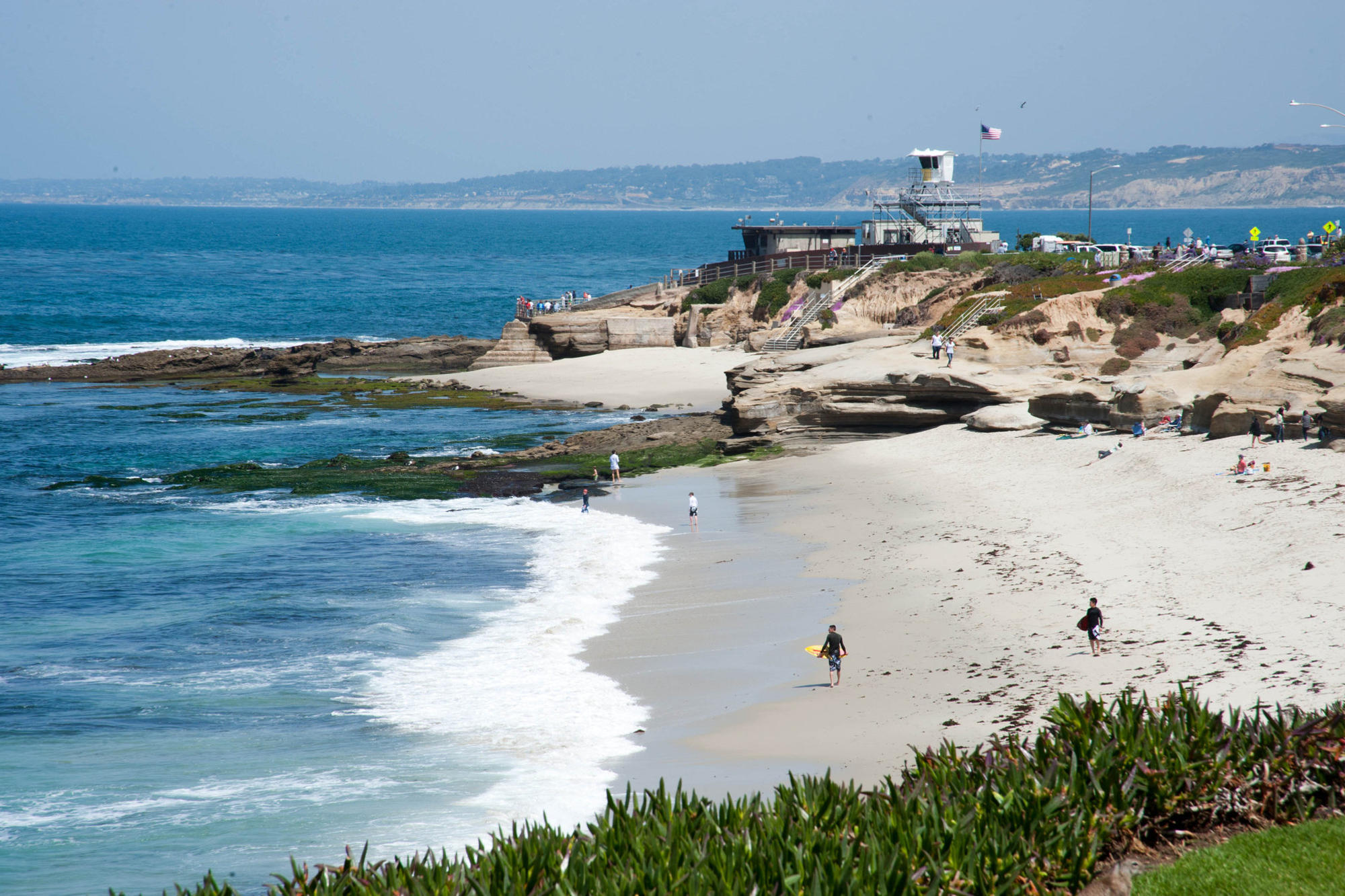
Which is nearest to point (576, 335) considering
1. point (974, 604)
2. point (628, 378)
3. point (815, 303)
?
point (628, 378)

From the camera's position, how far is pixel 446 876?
23.7ft

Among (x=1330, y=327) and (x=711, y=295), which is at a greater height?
(x=711, y=295)

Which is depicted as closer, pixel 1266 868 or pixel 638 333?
pixel 1266 868

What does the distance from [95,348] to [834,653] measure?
61070mm

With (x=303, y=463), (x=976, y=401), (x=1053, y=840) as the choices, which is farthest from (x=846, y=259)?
(x=1053, y=840)

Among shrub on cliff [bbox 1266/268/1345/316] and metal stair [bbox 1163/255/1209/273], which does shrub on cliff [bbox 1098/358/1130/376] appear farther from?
metal stair [bbox 1163/255/1209/273]

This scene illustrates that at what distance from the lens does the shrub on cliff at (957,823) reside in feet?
22.8

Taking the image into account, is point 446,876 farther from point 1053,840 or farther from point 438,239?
point 438,239

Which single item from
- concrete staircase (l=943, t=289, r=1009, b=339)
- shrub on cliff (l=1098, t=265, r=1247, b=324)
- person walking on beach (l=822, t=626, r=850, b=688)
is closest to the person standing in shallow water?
person walking on beach (l=822, t=626, r=850, b=688)

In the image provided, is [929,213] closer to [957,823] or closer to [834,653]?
[834,653]

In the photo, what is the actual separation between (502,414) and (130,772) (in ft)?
98.4

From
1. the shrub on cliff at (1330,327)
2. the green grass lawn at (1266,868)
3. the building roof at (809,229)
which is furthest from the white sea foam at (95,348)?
the green grass lawn at (1266,868)

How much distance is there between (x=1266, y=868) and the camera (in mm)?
7016

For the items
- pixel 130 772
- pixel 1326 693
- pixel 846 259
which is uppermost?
pixel 846 259
